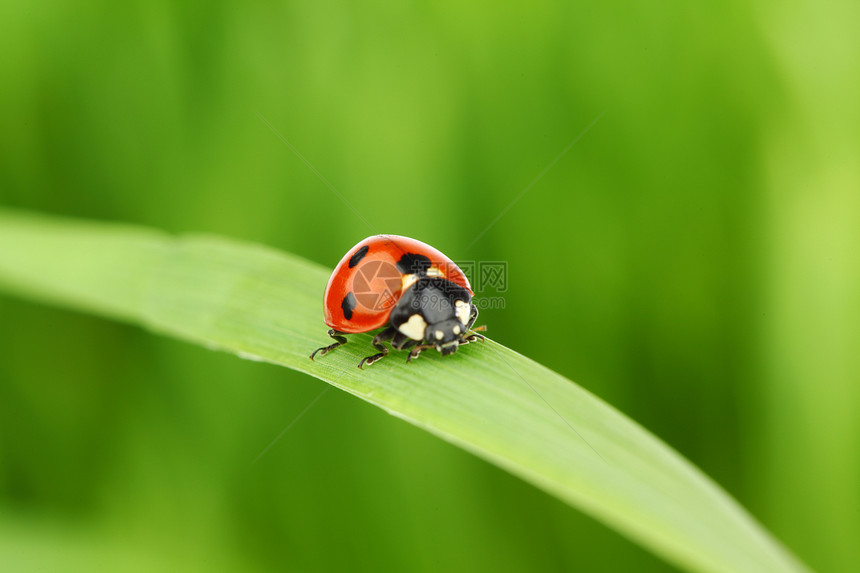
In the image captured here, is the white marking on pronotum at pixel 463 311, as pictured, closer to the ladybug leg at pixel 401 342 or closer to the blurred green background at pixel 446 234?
the ladybug leg at pixel 401 342

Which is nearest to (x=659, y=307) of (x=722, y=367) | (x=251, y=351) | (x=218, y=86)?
(x=722, y=367)

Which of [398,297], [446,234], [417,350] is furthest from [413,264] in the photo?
[446,234]

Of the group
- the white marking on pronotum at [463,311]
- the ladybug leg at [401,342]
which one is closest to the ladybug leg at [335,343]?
the ladybug leg at [401,342]

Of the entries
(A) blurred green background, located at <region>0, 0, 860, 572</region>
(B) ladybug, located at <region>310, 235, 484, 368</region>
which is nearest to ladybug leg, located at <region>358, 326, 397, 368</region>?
(B) ladybug, located at <region>310, 235, 484, 368</region>

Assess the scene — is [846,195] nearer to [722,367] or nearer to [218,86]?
[722,367]

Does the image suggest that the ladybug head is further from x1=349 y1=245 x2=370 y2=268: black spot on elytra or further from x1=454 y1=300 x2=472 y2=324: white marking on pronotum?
x1=349 y1=245 x2=370 y2=268: black spot on elytra
